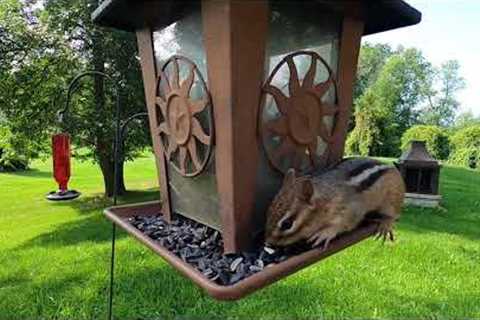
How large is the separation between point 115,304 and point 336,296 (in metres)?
1.71

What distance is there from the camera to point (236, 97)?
1.22 meters

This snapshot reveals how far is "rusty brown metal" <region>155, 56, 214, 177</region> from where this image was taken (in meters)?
1.38

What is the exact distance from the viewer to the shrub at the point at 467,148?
1421 cm

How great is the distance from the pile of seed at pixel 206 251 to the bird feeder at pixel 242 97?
0.14ft

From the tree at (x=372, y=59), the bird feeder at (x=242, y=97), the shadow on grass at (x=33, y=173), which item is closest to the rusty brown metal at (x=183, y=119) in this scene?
the bird feeder at (x=242, y=97)

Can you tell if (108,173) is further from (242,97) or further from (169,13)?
(242,97)

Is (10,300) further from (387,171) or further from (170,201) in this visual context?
(387,171)

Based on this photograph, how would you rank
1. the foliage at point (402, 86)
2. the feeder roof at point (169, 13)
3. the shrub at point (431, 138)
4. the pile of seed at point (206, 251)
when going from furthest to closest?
the foliage at point (402, 86) < the shrub at point (431, 138) < the feeder roof at point (169, 13) < the pile of seed at point (206, 251)

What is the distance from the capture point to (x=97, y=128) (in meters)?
7.22

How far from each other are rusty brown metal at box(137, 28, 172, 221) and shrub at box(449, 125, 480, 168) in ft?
46.9

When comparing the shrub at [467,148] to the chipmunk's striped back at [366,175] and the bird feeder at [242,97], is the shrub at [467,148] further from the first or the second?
the chipmunk's striped back at [366,175]

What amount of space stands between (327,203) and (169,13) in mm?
881

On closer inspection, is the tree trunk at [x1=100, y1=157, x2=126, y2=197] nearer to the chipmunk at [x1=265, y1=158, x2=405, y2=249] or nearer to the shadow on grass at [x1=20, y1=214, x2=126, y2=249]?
the shadow on grass at [x1=20, y1=214, x2=126, y2=249]

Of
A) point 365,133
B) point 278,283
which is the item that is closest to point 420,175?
point 278,283
